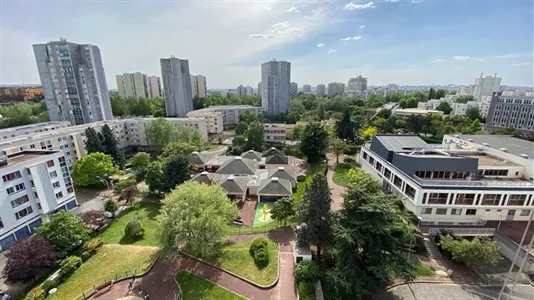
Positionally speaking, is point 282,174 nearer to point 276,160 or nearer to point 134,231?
point 276,160

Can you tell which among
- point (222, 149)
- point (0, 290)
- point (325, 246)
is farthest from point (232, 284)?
point (222, 149)

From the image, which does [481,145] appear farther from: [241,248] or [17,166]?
[17,166]

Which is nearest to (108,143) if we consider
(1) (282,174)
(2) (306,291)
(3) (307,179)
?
(1) (282,174)

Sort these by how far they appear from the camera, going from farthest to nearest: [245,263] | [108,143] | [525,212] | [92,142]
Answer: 1. [108,143]
2. [92,142]
3. [525,212]
4. [245,263]

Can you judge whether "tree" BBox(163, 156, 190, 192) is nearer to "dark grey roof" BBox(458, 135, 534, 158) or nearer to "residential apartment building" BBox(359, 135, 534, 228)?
"residential apartment building" BBox(359, 135, 534, 228)

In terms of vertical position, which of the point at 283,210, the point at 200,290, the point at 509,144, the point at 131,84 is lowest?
the point at 200,290

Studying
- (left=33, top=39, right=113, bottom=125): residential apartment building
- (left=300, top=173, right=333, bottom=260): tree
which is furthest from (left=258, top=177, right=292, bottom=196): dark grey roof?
(left=33, top=39, right=113, bottom=125): residential apartment building
